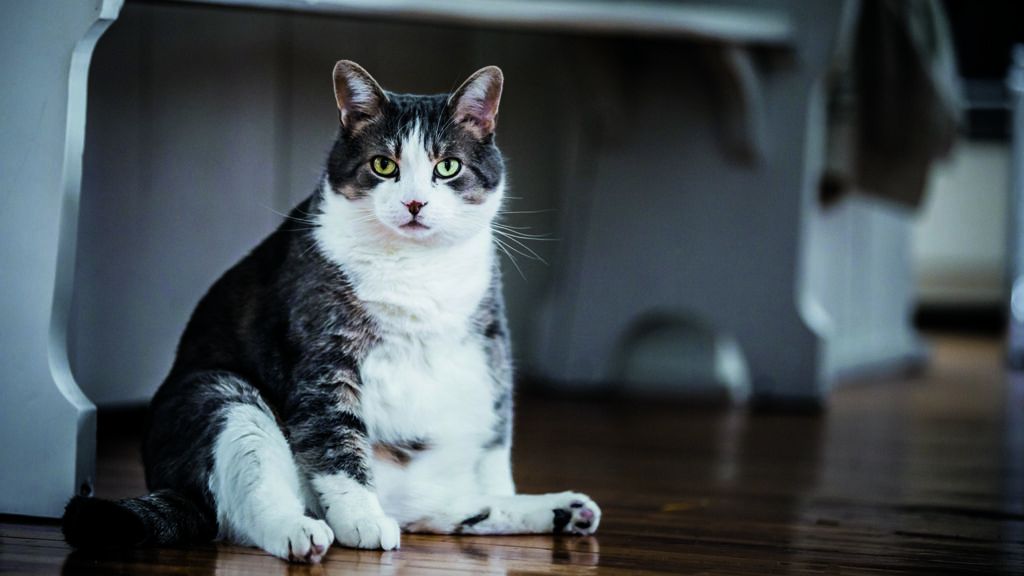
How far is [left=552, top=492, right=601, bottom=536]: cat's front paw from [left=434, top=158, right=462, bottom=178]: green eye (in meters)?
0.32

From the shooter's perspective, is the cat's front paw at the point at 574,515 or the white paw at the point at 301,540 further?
the cat's front paw at the point at 574,515

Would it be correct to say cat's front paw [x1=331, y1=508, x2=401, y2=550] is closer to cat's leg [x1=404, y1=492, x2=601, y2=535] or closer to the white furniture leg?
cat's leg [x1=404, y1=492, x2=601, y2=535]

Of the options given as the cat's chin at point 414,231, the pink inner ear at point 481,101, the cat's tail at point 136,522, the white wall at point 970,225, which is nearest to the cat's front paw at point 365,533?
the cat's tail at point 136,522

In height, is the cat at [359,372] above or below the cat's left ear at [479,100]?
below

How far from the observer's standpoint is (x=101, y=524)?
94 cm

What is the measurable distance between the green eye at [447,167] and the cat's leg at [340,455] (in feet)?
0.58

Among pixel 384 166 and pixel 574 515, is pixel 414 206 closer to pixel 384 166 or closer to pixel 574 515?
pixel 384 166

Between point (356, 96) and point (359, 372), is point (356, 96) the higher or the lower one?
the higher one

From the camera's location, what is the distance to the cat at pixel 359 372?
37.0 inches

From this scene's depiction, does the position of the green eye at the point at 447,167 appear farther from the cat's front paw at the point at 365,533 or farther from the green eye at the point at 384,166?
the cat's front paw at the point at 365,533

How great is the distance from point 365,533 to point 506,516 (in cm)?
15

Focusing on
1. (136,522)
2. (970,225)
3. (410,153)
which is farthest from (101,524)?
(970,225)

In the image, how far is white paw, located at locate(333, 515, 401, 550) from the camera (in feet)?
3.12

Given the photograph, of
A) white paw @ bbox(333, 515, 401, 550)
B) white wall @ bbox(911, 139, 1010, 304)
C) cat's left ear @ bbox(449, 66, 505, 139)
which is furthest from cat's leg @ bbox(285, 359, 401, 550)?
white wall @ bbox(911, 139, 1010, 304)
